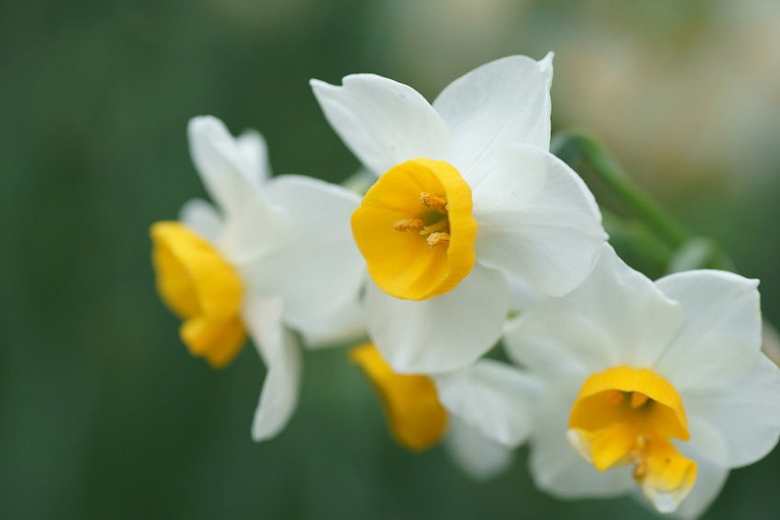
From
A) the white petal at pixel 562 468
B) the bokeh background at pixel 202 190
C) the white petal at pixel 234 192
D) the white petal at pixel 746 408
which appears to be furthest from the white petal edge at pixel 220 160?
the bokeh background at pixel 202 190

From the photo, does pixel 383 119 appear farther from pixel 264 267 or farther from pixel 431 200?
pixel 264 267

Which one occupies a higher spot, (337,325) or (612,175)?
(612,175)

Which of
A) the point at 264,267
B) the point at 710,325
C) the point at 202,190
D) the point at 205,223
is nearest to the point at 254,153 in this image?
the point at 205,223

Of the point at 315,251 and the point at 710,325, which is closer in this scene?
the point at 710,325

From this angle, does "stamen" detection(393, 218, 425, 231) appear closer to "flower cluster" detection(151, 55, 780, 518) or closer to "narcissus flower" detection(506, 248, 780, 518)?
"flower cluster" detection(151, 55, 780, 518)

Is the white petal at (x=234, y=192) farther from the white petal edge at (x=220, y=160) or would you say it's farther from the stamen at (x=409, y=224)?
the stamen at (x=409, y=224)

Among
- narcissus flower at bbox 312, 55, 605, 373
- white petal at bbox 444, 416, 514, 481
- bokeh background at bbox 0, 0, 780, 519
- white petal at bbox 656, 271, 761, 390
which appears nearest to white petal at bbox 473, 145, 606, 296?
narcissus flower at bbox 312, 55, 605, 373

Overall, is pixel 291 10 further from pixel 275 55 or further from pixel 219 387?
pixel 219 387
